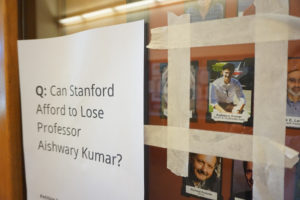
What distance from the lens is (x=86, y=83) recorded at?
0.70m

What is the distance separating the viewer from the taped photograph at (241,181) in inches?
20.1

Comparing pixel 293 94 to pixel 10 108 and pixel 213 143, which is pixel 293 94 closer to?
pixel 213 143

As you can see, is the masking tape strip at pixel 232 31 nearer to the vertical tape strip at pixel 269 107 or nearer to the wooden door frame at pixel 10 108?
the vertical tape strip at pixel 269 107

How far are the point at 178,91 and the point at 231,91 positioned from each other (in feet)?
0.43

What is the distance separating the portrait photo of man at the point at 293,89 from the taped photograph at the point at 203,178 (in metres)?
0.19

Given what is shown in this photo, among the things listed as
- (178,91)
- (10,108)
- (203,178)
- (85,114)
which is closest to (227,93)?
(178,91)

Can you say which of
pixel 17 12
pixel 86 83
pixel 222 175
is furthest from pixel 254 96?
pixel 17 12

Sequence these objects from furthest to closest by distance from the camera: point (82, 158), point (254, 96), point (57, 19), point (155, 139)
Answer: point (57, 19)
point (82, 158)
point (155, 139)
point (254, 96)

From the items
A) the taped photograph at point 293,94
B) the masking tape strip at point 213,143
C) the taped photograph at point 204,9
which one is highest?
the taped photograph at point 204,9

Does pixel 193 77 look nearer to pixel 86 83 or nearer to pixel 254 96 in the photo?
pixel 254 96

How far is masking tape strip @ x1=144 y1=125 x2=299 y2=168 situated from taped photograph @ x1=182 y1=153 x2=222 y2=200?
0.07ft

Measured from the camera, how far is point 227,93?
53 cm

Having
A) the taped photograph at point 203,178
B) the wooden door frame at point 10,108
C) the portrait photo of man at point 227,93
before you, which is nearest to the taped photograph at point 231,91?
the portrait photo of man at point 227,93

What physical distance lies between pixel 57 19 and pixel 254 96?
71cm
